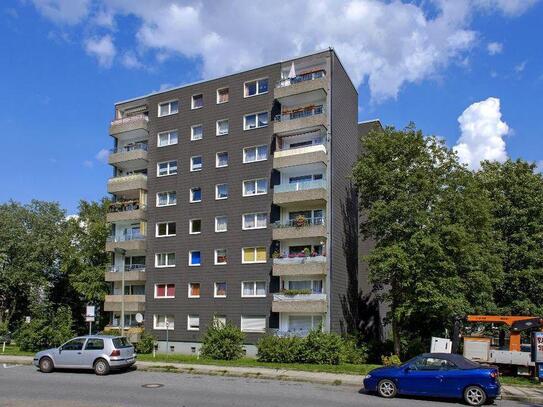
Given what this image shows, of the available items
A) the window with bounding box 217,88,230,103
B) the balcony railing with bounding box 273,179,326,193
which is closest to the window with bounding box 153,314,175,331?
the balcony railing with bounding box 273,179,326,193

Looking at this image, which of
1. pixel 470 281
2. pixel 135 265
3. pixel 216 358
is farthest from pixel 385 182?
pixel 135 265

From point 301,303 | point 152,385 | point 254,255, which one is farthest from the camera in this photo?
point 254,255

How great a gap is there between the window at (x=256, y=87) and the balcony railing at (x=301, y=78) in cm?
145

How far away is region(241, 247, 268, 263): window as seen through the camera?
117 feet

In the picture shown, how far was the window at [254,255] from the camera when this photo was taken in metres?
35.7

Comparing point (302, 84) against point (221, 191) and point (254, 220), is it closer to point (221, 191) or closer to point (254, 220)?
point (221, 191)

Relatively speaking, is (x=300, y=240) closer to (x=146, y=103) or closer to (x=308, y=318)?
(x=308, y=318)

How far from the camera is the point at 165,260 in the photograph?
130ft

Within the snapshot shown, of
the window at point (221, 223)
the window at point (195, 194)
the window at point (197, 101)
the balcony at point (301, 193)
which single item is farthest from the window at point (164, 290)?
the window at point (197, 101)

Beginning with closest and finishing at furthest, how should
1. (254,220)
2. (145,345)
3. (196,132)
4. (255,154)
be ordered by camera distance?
(254,220)
(145,345)
(255,154)
(196,132)

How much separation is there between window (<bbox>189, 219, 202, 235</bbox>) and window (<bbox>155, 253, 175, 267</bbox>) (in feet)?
7.64

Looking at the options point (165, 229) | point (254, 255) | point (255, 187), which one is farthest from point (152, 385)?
point (165, 229)

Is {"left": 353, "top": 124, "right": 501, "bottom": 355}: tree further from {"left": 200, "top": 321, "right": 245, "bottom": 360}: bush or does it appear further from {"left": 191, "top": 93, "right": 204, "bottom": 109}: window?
{"left": 191, "top": 93, "right": 204, "bottom": 109}: window

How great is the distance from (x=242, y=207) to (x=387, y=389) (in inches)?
833
